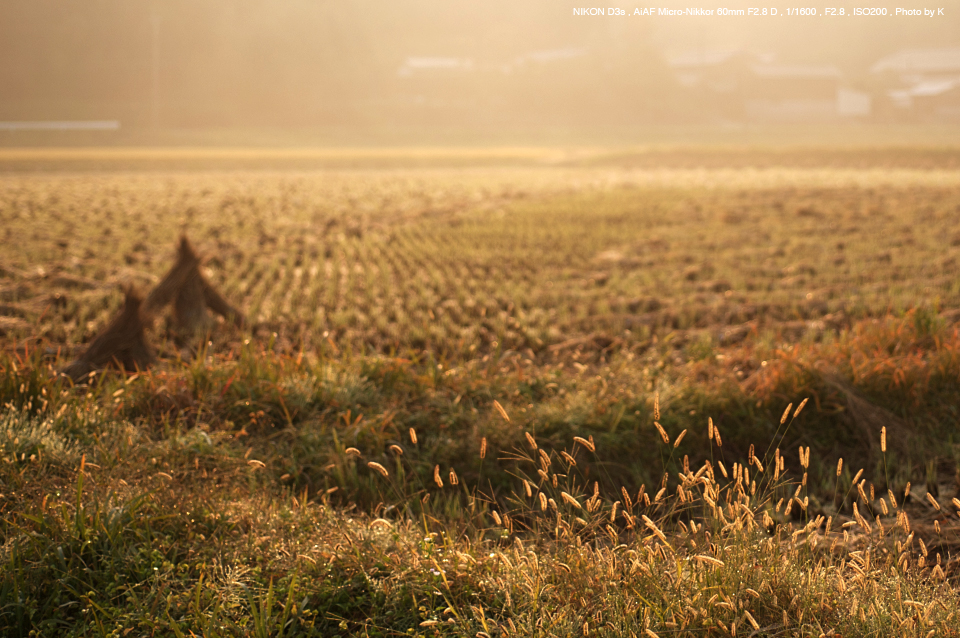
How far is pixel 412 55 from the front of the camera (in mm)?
55312

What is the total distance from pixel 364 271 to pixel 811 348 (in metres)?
4.78

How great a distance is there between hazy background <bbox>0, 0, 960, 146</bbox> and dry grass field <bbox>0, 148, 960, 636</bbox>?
113 feet

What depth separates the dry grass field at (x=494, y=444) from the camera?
2125mm

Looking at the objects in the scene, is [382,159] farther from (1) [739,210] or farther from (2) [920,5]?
(2) [920,5]

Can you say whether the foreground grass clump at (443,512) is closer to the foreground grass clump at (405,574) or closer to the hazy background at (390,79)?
the foreground grass clump at (405,574)

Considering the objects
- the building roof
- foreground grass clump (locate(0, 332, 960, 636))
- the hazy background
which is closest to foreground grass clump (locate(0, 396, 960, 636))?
foreground grass clump (locate(0, 332, 960, 636))

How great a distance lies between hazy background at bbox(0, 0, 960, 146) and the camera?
140 feet

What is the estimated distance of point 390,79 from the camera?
49000 millimetres

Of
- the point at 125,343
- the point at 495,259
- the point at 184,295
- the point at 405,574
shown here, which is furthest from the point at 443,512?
the point at 495,259

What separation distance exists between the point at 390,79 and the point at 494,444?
48.7m

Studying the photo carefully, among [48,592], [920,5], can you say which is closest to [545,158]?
[48,592]

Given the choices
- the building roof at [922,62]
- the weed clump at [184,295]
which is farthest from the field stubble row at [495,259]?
the building roof at [922,62]

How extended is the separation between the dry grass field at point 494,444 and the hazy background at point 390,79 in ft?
113

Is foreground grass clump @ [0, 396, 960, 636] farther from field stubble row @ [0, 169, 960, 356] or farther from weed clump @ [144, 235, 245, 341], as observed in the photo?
weed clump @ [144, 235, 245, 341]
